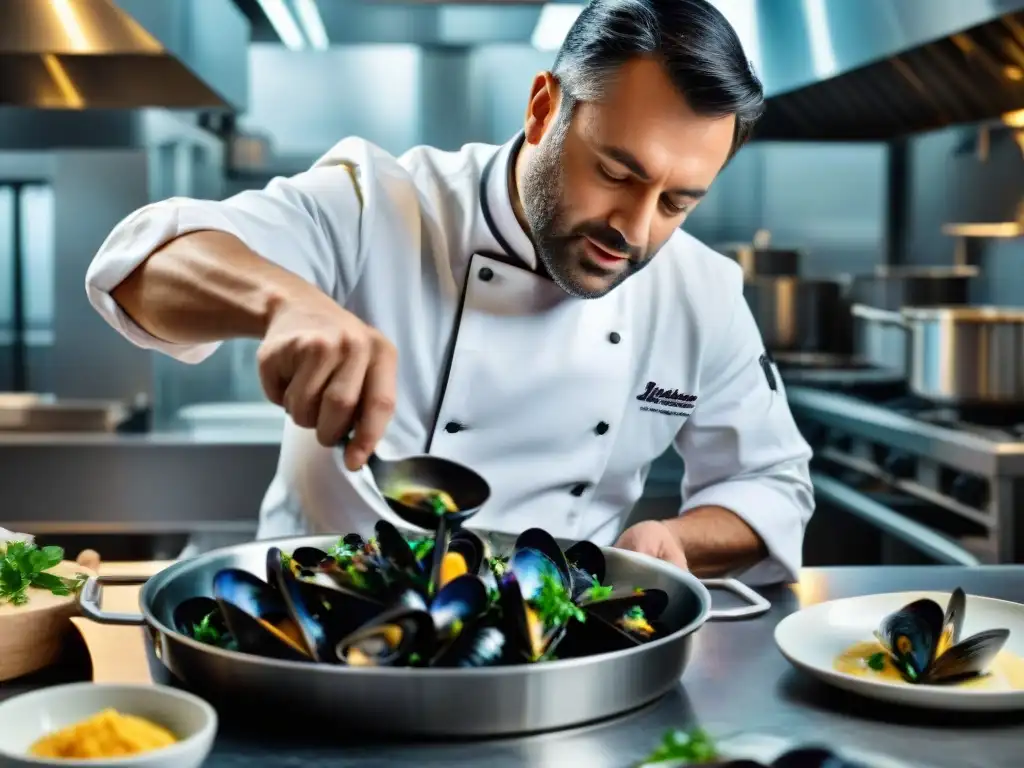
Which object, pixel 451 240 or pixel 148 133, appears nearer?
pixel 451 240

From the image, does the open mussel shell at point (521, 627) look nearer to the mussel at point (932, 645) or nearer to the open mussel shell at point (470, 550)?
the open mussel shell at point (470, 550)

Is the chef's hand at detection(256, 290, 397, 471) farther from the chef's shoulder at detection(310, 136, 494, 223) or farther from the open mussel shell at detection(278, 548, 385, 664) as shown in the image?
the chef's shoulder at detection(310, 136, 494, 223)

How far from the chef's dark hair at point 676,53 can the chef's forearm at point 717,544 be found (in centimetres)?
53

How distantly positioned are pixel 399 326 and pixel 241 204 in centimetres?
30

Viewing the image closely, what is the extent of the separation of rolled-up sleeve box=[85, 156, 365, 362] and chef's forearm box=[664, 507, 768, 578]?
60 cm

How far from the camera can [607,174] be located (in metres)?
1.56

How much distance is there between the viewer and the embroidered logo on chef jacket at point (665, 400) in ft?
6.18

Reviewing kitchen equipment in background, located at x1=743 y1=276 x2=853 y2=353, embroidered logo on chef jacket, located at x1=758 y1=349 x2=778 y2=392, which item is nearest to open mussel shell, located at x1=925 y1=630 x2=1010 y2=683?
embroidered logo on chef jacket, located at x1=758 y1=349 x2=778 y2=392

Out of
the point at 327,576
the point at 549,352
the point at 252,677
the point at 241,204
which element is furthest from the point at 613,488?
the point at 252,677

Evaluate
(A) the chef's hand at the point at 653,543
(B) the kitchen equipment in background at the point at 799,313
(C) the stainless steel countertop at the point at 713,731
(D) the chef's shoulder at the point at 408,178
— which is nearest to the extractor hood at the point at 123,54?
(D) the chef's shoulder at the point at 408,178

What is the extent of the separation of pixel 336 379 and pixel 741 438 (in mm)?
995

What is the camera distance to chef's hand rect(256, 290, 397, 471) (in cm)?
100

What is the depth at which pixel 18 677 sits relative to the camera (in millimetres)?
1066

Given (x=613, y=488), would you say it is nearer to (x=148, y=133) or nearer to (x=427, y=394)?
(x=427, y=394)
